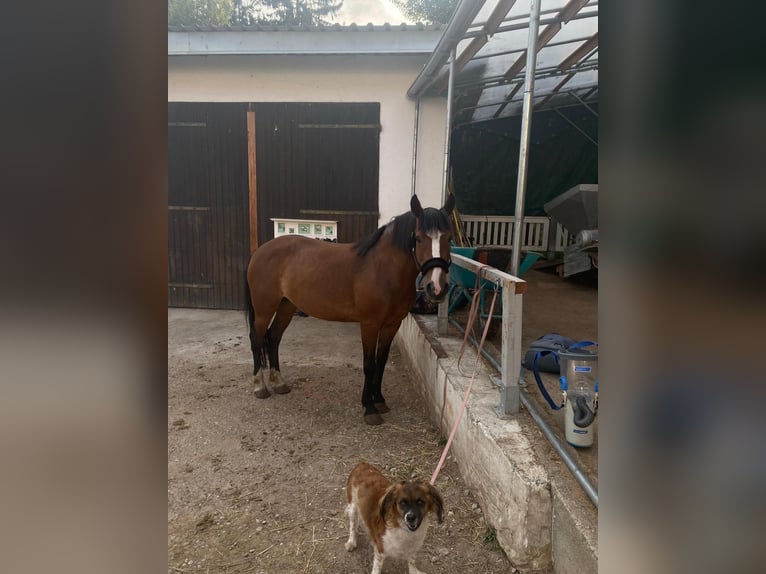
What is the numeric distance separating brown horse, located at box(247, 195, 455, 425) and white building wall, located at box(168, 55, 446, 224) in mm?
2437

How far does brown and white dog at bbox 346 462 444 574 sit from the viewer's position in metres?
1.59

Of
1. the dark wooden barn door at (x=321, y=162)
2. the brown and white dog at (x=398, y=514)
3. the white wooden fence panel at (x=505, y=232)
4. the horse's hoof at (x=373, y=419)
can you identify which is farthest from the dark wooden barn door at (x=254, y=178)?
the brown and white dog at (x=398, y=514)

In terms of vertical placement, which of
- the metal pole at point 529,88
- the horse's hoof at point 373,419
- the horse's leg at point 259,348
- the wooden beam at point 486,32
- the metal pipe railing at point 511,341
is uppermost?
the wooden beam at point 486,32

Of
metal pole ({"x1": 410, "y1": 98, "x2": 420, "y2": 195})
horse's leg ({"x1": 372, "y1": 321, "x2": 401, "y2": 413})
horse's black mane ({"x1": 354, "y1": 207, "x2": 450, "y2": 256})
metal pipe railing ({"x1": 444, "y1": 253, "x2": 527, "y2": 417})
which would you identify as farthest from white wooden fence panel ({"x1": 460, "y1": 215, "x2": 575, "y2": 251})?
metal pipe railing ({"x1": 444, "y1": 253, "x2": 527, "y2": 417})

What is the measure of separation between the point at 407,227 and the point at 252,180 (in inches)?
147

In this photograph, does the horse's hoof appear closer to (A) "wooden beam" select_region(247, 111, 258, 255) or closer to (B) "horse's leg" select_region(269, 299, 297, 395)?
(B) "horse's leg" select_region(269, 299, 297, 395)

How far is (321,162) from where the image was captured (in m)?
6.00

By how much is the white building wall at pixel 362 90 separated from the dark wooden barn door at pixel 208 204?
327 millimetres

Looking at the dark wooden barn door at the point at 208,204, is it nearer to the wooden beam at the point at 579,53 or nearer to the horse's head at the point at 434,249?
the horse's head at the point at 434,249

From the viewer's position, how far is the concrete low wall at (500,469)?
1727 mm

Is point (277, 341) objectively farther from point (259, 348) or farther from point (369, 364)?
point (369, 364)

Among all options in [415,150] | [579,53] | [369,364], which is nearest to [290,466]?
[369,364]
